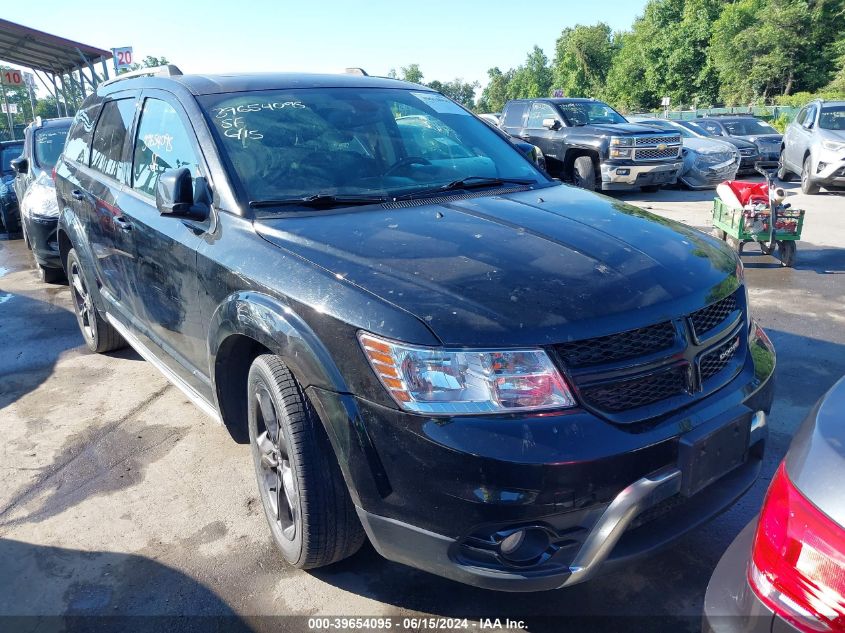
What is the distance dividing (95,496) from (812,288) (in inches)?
→ 249

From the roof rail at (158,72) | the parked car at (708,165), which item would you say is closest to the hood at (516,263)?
the roof rail at (158,72)

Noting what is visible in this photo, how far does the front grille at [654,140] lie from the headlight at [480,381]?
1119 cm

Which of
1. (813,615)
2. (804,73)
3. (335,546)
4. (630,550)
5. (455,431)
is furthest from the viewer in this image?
(804,73)

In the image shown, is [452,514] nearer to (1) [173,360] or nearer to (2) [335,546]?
(2) [335,546]

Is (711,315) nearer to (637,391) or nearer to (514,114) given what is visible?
(637,391)

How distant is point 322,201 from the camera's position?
9.68ft

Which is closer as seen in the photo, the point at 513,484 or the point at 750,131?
the point at 513,484

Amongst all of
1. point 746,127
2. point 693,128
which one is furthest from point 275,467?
point 746,127

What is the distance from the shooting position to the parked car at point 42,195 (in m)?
7.38

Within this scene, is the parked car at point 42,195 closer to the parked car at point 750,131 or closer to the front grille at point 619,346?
the front grille at point 619,346

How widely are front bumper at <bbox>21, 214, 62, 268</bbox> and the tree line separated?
42.7 m

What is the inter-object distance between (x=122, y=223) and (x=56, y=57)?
2318 centimetres

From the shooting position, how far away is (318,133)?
3.30 metres

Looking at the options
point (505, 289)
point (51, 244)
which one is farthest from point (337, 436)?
point (51, 244)
